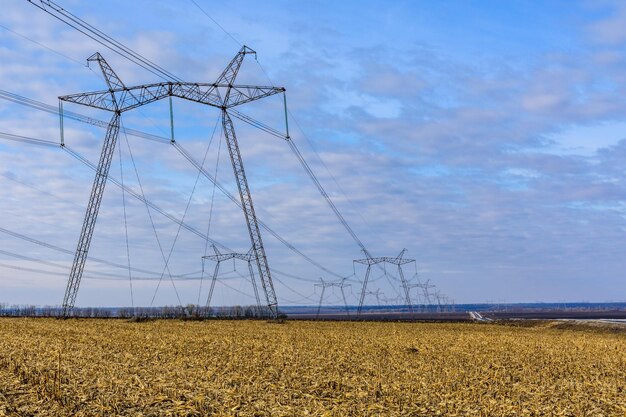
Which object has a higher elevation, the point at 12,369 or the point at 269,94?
the point at 269,94

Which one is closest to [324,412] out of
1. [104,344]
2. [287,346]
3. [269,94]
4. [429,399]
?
[429,399]

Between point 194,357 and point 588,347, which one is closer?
point 194,357

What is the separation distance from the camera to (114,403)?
57.7 feet

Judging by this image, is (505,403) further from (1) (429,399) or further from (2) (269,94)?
(2) (269,94)

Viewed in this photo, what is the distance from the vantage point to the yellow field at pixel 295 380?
18.2 m

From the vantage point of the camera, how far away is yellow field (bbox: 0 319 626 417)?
1820 centimetres

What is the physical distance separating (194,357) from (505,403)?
51.4 ft

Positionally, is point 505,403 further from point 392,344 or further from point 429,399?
point 392,344

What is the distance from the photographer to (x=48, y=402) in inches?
696

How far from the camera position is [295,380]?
23453mm

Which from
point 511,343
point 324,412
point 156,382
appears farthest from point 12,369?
point 511,343

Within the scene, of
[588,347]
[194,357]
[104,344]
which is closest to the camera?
[194,357]

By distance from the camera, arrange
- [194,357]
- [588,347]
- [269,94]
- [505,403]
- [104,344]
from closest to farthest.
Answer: [505,403] < [194,357] < [104,344] < [588,347] < [269,94]

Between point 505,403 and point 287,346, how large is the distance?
61.6ft
